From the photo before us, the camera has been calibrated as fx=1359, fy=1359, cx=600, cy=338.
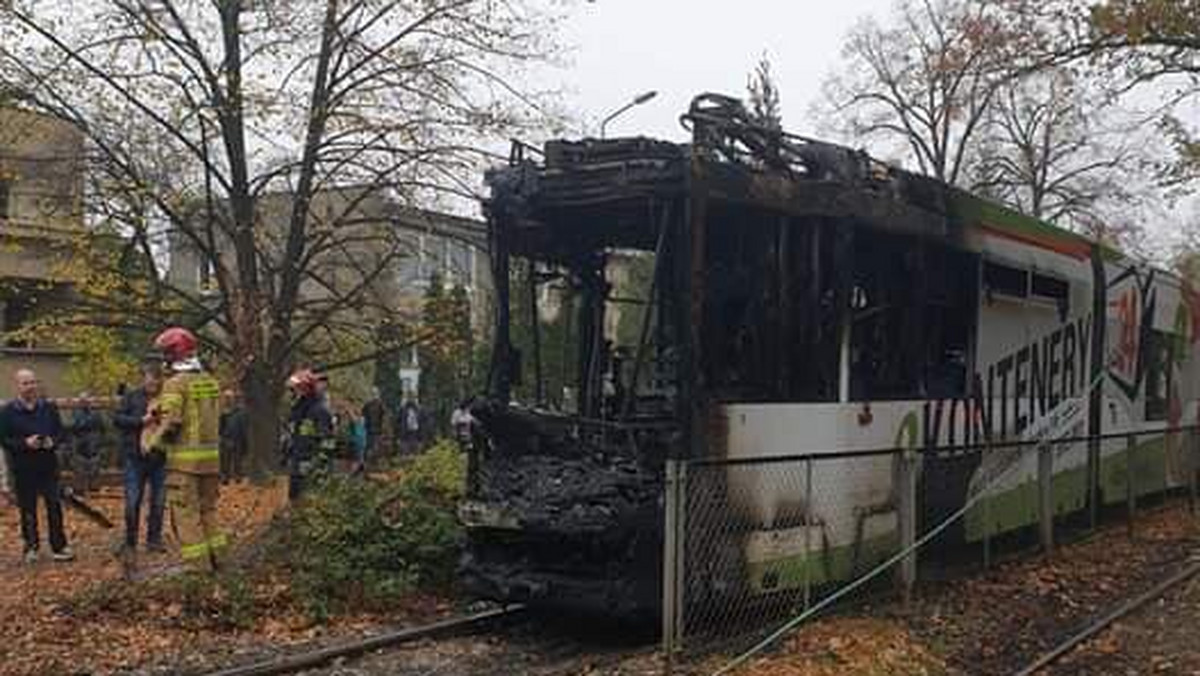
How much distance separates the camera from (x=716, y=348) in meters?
8.80

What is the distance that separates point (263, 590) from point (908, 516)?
189 inches

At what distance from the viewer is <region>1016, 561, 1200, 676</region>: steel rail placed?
27.8 ft

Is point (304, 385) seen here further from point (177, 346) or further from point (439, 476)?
point (177, 346)

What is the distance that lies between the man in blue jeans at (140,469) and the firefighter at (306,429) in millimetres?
1430

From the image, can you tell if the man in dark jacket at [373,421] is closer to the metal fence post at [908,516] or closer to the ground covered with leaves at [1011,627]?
the ground covered with leaves at [1011,627]

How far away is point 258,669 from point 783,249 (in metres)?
4.26

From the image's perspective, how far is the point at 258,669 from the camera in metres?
7.87

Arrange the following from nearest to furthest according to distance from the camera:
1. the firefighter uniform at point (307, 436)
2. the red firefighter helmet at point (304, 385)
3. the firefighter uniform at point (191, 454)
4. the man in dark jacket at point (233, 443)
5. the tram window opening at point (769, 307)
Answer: the tram window opening at point (769, 307) → the firefighter uniform at point (191, 454) → the firefighter uniform at point (307, 436) → the red firefighter helmet at point (304, 385) → the man in dark jacket at point (233, 443)

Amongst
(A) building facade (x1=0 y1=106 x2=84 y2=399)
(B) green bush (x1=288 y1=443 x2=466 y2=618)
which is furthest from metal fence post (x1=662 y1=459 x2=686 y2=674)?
(A) building facade (x1=0 y1=106 x2=84 y2=399)

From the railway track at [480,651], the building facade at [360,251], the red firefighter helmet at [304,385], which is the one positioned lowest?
the railway track at [480,651]

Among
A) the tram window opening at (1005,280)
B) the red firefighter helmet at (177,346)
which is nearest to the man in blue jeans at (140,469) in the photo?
the red firefighter helmet at (177,346)

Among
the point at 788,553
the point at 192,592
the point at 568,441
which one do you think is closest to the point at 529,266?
the point at 568,441

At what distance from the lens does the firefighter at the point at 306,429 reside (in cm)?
1377

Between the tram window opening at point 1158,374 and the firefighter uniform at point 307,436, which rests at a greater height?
the tram window opening at point 1158,374
